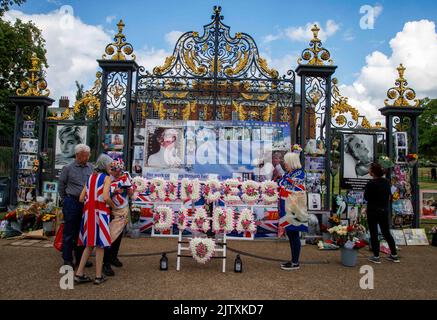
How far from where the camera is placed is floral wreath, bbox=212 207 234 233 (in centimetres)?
555

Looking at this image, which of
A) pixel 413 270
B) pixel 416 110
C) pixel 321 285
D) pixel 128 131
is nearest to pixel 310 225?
pixel 413 270

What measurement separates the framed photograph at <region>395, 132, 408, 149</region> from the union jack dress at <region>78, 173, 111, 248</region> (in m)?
7.16

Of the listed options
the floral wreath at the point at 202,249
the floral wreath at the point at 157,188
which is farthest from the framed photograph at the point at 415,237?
the floral wreath at the point at 157,188

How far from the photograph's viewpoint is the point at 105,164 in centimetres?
468

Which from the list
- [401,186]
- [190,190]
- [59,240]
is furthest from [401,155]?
[59,240]

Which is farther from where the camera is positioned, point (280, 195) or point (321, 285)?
point (280, 195)

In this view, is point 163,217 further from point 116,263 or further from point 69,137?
point 69,137

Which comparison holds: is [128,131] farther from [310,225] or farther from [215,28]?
[310,225]

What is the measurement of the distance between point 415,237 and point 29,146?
9909mm

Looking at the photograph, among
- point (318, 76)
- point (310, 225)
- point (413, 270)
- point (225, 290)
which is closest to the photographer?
point (225, 290)

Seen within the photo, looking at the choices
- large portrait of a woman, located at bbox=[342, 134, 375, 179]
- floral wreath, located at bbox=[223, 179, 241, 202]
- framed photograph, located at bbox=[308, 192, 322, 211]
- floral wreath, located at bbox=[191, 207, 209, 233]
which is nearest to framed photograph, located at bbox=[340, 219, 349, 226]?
framed photograph, located at bbox=[308, 192, 322, 211]

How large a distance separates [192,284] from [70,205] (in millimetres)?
2150

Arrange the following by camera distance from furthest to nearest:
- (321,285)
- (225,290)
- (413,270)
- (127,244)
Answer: (127,244)
(413,270)
(321,285)
(225,290)

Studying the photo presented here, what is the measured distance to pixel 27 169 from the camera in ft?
→ 29.1
